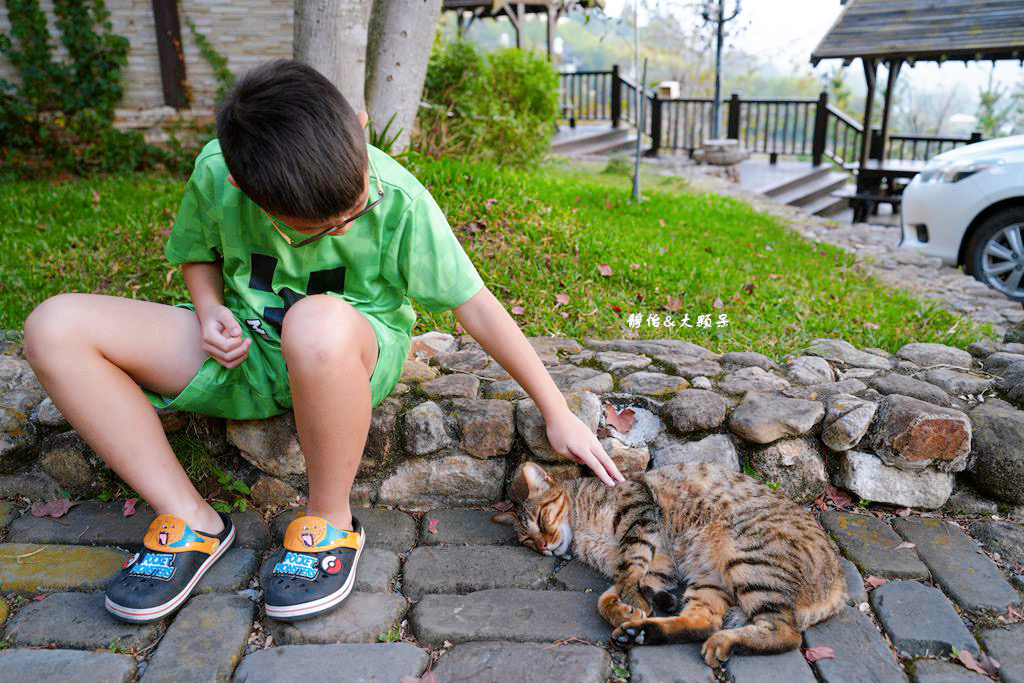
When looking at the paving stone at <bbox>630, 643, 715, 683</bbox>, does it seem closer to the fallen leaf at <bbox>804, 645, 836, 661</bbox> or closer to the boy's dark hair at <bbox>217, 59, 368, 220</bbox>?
the fallen leaf at <bbox>804, 645, 836, 661</bbox>

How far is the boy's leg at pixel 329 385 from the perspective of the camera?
1813 mm

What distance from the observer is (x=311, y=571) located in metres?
1.94

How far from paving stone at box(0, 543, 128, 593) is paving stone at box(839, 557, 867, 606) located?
211 centimetres

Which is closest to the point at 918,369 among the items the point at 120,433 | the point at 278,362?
the point at 278,362

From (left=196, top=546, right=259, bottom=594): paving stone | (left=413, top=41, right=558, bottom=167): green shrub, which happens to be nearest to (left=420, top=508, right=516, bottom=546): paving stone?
(left=196, top=546, right=259, bottom=594): paving stone

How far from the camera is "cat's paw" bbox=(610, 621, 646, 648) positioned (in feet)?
6.05

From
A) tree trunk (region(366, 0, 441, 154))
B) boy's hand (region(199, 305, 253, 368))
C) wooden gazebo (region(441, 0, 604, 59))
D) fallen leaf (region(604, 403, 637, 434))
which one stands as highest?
wooden gazebo (region(441, 0, 604, 59))

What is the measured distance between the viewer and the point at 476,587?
210 centimetres

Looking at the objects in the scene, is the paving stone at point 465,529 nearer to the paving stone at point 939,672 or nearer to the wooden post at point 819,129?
the paving stone at point 939,672

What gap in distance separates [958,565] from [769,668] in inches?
32.3

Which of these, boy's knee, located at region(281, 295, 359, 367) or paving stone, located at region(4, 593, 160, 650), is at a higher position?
boy's knee, located at region(281, 295, 359, 367)

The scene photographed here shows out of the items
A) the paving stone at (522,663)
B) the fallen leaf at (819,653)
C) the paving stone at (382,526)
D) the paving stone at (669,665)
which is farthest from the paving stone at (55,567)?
the fallen leaf at (819,653)

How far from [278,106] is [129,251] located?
3299 mm

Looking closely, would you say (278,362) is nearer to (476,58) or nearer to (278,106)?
(278,106)
